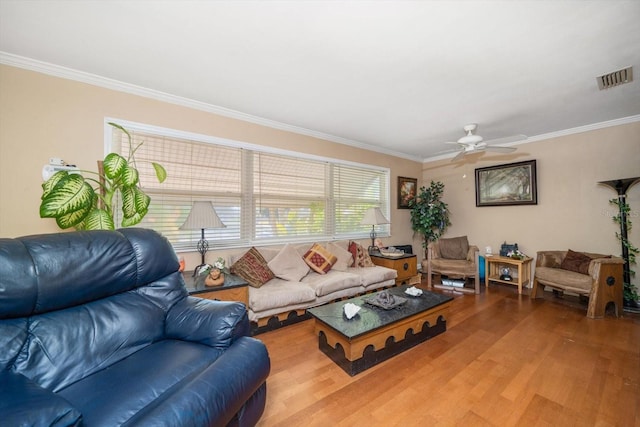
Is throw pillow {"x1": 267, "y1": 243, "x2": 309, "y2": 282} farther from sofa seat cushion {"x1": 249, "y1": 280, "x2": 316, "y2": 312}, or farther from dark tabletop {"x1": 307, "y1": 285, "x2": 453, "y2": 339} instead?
dark tabletop {"x1": 307, "y1": 285, "x2": 453, "y2": 339}

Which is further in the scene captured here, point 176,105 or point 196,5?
point 176,105

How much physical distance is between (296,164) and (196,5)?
2.22m

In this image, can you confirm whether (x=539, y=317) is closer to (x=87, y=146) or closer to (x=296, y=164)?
(x=296, y=164)

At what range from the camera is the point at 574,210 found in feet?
11.8

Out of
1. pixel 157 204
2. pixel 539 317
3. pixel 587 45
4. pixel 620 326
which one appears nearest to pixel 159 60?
pixel 157 204

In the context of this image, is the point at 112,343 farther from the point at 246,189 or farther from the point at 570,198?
the point at 570,198

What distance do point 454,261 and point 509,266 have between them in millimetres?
1043

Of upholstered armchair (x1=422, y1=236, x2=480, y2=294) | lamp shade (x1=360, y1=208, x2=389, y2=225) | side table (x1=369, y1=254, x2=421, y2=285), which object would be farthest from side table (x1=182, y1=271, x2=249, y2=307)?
upholstered armchair (x1=422, y1=236, x2=480, y2=294)

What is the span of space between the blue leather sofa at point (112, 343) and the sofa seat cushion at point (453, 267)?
3.64m

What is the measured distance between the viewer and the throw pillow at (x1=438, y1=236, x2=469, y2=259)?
427 cm

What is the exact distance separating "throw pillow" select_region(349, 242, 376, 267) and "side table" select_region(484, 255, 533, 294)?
6.74ft

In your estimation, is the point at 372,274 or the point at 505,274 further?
the point at 505,274

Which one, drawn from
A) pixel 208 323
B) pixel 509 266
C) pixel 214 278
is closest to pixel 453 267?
pixel 509 266

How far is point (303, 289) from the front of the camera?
105 inches
